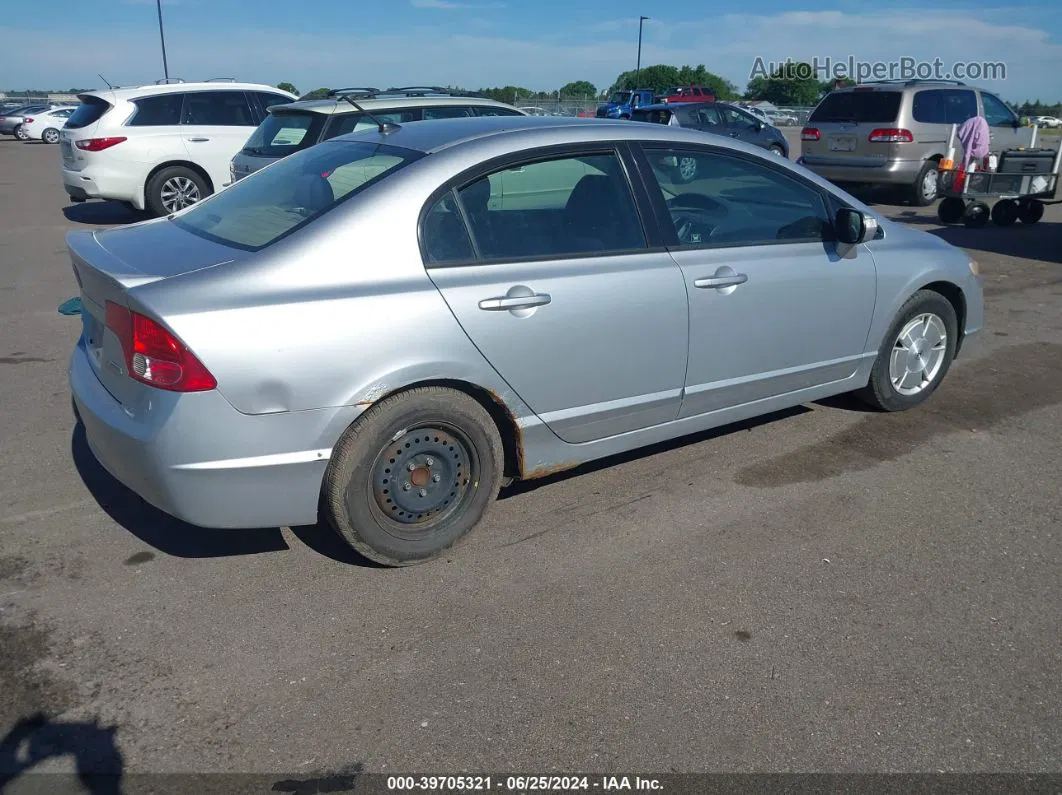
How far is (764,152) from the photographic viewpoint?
4684mm

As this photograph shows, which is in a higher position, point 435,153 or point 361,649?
point 435,153

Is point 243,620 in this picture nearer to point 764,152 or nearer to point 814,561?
point 814,561

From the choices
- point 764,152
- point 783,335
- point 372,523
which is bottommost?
point 372,523

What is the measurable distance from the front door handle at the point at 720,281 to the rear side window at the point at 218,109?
32.6 feet

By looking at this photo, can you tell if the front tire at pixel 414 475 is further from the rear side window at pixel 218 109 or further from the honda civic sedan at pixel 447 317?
the rear side window at pixel 218 109

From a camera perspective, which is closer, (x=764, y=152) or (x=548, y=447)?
(x=548, y=447)

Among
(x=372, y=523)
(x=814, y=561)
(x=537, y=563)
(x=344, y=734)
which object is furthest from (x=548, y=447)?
(x=344, y=734)

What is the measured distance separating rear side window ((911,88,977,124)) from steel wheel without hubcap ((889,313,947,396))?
10.2 meters

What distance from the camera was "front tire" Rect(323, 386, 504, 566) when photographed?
3445mm

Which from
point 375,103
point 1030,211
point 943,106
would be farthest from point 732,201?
point 943,106

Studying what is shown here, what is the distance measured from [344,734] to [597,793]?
77cm

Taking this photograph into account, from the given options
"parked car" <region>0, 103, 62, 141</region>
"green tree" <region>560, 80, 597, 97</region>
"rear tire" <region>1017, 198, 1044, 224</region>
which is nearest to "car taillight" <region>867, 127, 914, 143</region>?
"rear tire" <region>1017, 198, 1044, 224</region>

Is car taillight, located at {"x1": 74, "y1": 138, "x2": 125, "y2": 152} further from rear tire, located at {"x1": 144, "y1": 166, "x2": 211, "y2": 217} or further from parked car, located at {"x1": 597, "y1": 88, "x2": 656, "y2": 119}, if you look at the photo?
parked car, located at {"x1": 597, "y1": 88, "x2": 656, "y2": 119}

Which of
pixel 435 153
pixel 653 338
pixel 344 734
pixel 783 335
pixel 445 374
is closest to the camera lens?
pixel 344 734
